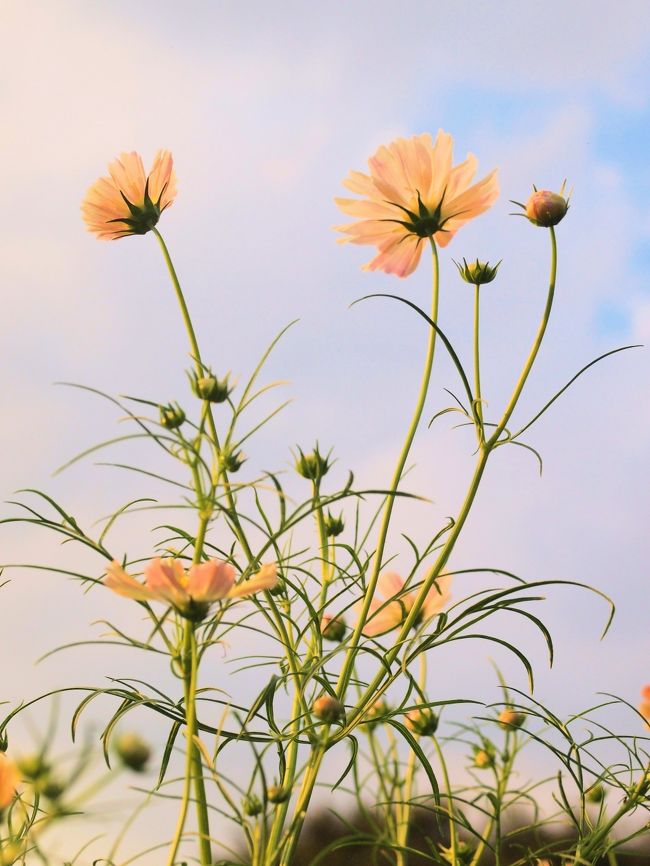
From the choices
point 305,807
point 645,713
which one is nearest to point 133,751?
point 305,807

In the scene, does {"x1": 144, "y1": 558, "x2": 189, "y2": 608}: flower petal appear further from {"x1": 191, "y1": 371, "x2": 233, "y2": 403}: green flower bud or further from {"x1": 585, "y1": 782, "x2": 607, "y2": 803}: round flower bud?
{"x1": 585, "y1": 782, "x2": 607, "y2": 803}: round flower bud

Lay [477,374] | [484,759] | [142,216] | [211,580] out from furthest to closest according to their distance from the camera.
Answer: [484,759]
[142,216]
[477,374]
[211,580]

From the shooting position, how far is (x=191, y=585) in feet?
2.62

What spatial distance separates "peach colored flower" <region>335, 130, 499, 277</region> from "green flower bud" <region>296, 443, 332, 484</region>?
0.91ft

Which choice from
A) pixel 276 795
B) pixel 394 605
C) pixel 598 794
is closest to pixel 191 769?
pixel 276 795

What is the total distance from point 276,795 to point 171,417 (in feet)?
1.23

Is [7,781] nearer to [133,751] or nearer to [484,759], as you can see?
[133,751]

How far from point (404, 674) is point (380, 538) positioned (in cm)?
14

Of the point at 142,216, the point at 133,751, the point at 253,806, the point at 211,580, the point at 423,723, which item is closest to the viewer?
the point at 133,751

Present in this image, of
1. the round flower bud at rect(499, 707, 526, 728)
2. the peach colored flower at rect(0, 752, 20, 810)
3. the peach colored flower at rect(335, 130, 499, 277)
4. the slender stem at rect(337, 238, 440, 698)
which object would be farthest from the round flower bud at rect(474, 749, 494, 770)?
the peach colored flower at rect(0, 752, 20, 810)

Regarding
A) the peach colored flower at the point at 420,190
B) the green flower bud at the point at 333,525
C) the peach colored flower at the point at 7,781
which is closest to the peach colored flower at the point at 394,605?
the green flower bud at the point at 333,525

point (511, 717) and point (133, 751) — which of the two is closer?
point (133, 751)

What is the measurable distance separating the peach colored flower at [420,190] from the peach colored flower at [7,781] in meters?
0.73

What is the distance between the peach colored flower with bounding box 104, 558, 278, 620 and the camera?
80cm
